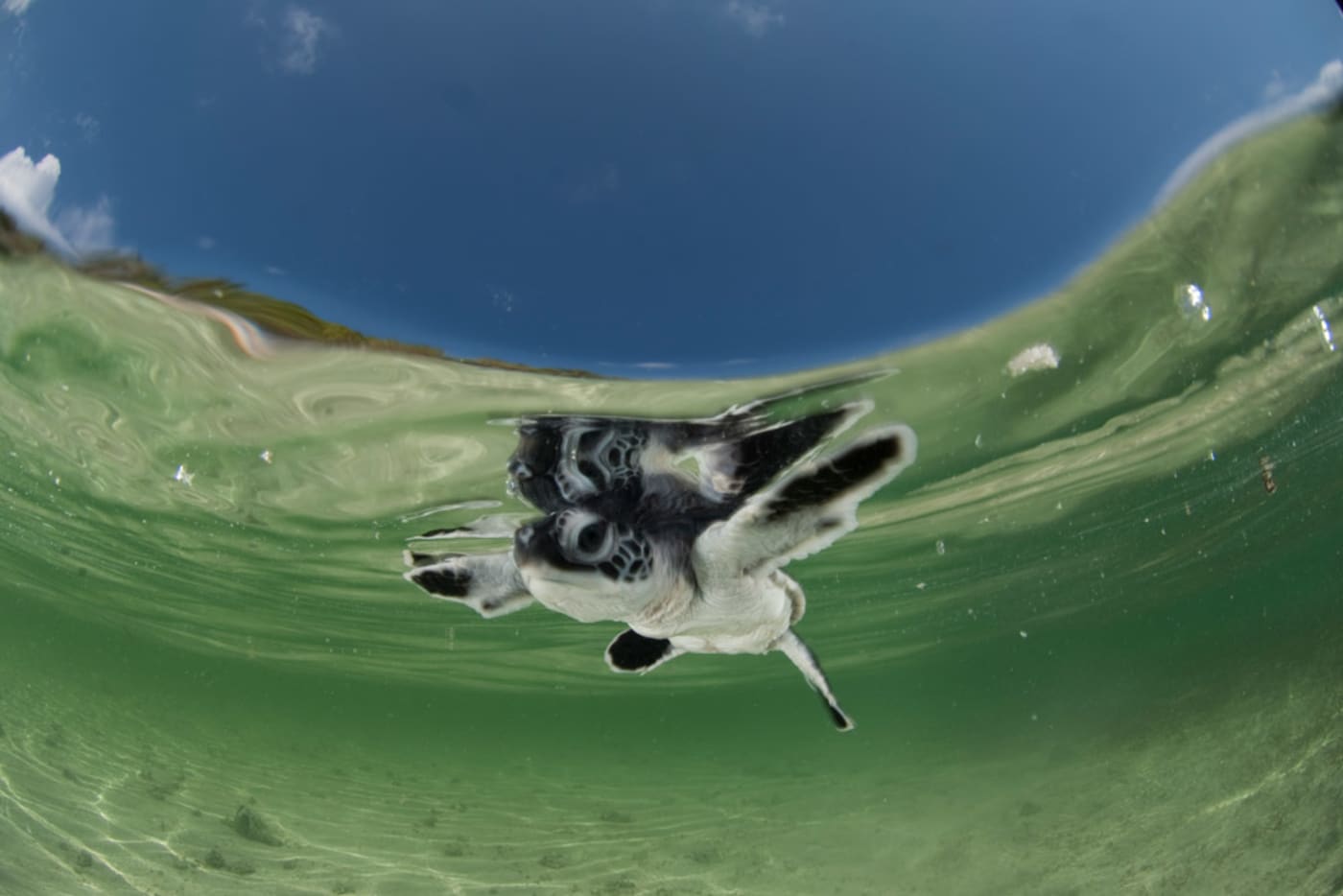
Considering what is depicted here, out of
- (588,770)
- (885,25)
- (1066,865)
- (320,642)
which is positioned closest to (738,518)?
(885,25)

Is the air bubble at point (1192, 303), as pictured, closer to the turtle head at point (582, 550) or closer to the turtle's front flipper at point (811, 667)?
the turtle's front flipper at point (811, 667)

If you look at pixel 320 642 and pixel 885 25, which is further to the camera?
pixel 320 642

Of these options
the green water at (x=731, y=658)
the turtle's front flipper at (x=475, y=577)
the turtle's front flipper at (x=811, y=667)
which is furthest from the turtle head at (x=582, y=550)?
the turtle's front flipper at (x=811, y=667)

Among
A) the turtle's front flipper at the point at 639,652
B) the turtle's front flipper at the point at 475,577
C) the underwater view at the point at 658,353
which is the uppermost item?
the underwater view at the point at 658,353

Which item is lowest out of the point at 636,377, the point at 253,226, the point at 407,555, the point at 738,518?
the point at 738,518

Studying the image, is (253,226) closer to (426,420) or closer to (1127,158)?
(426,420)

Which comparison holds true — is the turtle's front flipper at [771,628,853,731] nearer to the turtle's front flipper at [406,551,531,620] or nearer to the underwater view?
the underwater view

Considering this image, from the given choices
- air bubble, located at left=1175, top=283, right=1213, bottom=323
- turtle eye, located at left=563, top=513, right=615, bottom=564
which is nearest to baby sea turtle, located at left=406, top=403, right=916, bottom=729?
turtle eye, located at left=563, top=513, right=615, bottom=564
